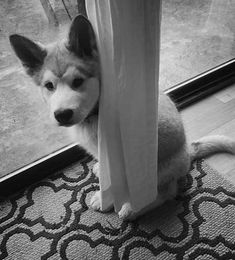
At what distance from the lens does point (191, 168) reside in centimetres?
152

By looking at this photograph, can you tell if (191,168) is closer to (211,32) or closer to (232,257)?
(232,257)

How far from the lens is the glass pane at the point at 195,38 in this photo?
184 cm

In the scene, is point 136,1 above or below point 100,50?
above

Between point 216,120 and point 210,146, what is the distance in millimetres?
301

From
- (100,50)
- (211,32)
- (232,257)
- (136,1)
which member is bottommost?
(232,257)

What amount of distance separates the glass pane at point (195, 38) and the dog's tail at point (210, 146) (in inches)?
19.5

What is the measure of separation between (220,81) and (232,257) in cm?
118

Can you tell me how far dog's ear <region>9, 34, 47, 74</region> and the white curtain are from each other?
230mm

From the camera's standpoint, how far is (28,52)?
0.97 meters

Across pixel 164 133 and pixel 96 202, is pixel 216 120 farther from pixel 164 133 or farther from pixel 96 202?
pixel 96 202

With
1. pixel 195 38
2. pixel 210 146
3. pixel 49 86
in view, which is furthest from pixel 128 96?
pixel 195 38

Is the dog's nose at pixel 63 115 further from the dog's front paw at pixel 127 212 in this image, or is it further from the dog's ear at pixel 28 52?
the dog's front paw at pixel 127 212

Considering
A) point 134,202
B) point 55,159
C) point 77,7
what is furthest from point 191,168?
point 77,7

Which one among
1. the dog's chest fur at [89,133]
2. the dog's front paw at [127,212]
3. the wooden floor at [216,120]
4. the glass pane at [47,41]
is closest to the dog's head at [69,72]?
the dog's chest fur at [89,133]
